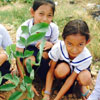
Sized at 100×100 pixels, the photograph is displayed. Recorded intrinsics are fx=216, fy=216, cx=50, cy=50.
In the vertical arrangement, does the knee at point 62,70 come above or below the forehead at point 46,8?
below

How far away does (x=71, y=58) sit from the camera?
197 centimetres

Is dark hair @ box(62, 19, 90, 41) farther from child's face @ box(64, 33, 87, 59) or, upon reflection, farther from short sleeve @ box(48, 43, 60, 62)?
short sleeve @ box(48, 43, 60, 62)

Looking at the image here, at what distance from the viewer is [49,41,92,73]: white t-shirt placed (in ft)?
6.23

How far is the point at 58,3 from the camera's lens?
4562 mm

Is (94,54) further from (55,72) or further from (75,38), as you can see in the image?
(75,38)

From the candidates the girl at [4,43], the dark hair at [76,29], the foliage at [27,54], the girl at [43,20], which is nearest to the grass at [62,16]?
the girl at [43,20]

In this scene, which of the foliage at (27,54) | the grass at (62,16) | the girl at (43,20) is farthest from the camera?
the grass at (62,16)

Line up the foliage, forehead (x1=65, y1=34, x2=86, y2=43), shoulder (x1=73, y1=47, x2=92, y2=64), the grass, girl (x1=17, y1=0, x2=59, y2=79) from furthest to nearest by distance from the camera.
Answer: the grass
girl (x1=17, y1=0, x2=59, y2=79)
shoulder (x1=73, y1=47, x2=92, y2=64)
forehead (x1=65, y1=34, x2=86, y2=43)
the foliage

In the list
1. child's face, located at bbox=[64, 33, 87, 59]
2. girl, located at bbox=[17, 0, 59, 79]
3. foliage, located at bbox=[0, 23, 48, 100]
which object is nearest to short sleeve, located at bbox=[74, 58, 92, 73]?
child's face, located at bbox=[64, 33, 87, 59]

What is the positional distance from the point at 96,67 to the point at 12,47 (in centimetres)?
178

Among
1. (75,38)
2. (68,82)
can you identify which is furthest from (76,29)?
(68,82)

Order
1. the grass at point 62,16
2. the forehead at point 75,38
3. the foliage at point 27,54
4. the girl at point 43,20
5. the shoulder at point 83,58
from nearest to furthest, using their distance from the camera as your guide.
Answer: the foliage at point 27,54, the forehead at point 75,38, the shoulder at point 83,58, the girl at point 43,20, the grass at point 62,16

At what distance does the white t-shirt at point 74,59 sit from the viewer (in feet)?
6.23

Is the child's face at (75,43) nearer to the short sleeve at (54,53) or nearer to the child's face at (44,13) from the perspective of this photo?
the short sleeve at (54,53)
